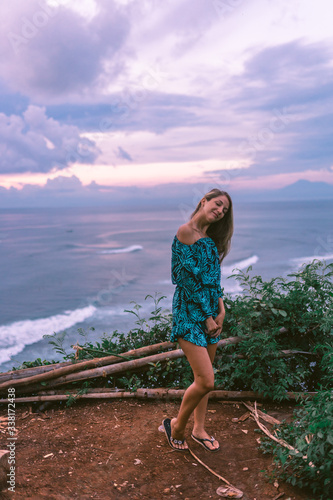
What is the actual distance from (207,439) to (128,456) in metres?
0.72

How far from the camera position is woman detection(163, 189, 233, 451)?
11.0 ft

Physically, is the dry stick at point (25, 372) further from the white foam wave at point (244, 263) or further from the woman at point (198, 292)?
the white foam wave at point (244, 263)

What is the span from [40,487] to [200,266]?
2.06m

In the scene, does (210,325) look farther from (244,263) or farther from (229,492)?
(244,263)

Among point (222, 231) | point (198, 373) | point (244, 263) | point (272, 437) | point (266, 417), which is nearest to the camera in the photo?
point (198, 373)

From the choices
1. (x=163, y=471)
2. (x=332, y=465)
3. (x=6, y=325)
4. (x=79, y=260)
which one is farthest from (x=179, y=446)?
(x=79, y=260)

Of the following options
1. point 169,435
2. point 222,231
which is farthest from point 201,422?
point 222,231

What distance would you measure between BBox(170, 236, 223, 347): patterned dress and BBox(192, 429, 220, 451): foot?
100cm

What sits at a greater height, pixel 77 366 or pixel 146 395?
pixel 77 366

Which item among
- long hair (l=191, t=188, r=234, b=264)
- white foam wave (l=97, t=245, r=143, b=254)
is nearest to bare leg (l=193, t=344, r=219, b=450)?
long hair (l=191, t=188, r=234, b=264)

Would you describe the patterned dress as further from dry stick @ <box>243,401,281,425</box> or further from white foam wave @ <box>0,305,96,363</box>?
white foam wave @ <box>0,305,96,363</box>

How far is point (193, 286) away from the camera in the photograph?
341 cm

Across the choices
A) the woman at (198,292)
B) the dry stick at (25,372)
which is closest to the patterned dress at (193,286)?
the woman at (198,292)

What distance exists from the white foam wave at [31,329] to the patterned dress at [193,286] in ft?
31.1
